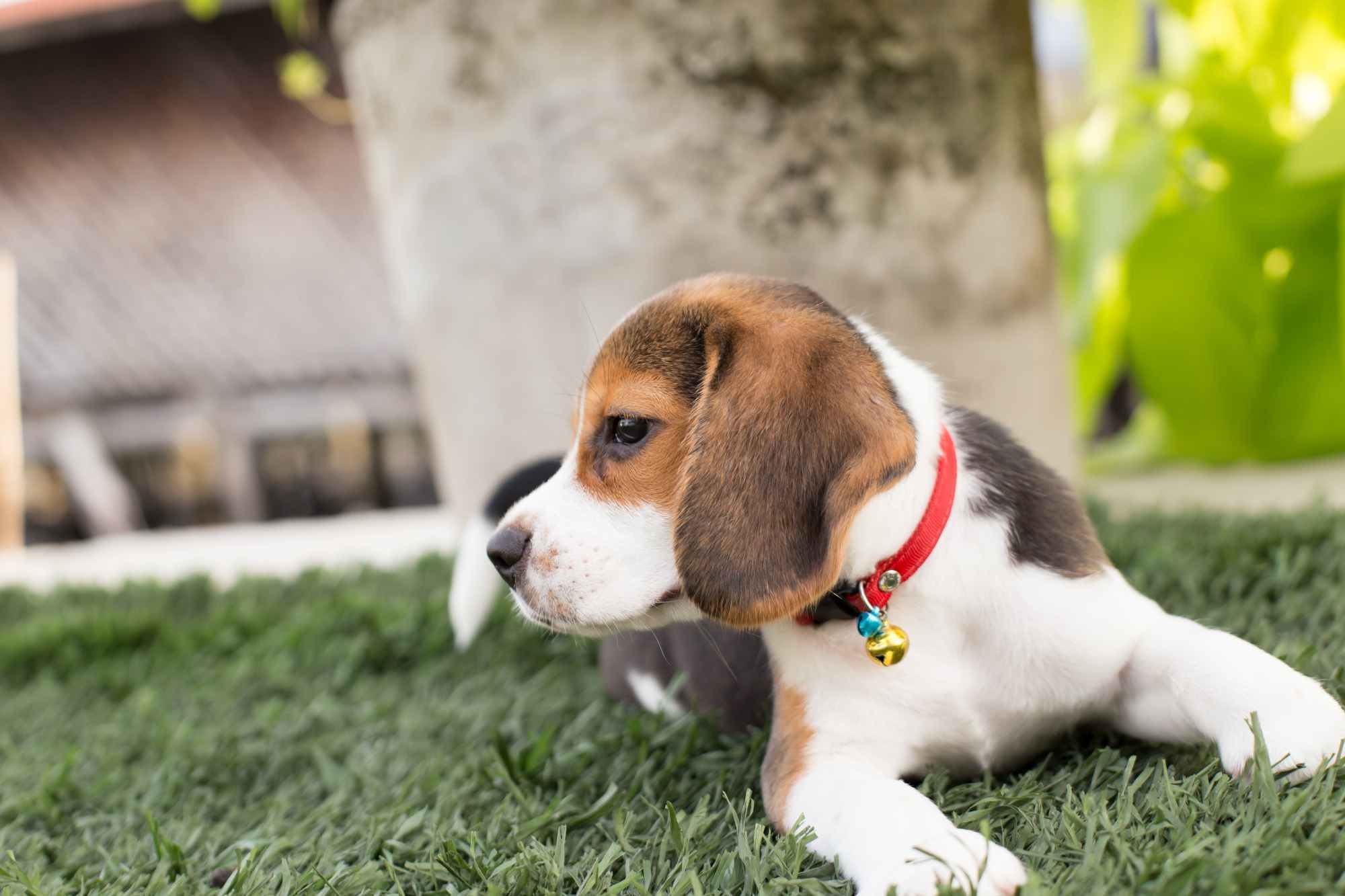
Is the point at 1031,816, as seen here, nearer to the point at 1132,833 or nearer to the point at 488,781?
the point at 1132,833

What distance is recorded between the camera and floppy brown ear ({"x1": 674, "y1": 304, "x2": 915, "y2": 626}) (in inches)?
62.9

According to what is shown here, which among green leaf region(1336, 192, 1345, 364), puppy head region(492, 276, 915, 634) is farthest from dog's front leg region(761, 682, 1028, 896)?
green leaf region(1336, 192, 1345, 364)

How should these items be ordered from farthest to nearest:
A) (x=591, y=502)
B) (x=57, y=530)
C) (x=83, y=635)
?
(x=57, y=530) → (x=83, y=635) → (x=591, y=502)

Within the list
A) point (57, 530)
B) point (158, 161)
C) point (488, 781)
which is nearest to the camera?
point (488, 781)

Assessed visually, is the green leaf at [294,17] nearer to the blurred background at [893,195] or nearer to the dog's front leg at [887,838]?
the blurred background at [893,195]

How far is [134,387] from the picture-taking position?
878 cm

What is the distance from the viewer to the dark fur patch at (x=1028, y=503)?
190 cm

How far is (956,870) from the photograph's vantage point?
55.1 inches

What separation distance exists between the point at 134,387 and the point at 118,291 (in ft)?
2.34

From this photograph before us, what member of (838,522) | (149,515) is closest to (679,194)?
(838,522)

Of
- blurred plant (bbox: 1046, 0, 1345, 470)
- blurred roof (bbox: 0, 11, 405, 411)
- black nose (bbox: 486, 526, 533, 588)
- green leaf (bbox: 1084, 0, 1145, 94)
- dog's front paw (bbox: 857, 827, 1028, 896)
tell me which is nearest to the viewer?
dog's front paw (bbox: 857, 827, 1028, 896)

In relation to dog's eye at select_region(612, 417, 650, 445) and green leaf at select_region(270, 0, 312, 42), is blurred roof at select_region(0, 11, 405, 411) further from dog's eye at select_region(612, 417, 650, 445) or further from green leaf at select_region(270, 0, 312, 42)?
dog's eye at select_region(612, 417, 650, 445)

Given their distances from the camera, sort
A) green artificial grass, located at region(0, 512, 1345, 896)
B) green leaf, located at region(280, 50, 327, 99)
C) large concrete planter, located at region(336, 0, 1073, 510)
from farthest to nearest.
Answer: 1. green leaf, located at region(280, 50, 327, 99)
2. large concrete planter, located at region(336, 0, 1073, 510)
3. green artificial grass, located at region(0, 512, 1345, 896)

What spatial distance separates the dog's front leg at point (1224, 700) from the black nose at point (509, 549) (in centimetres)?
99
